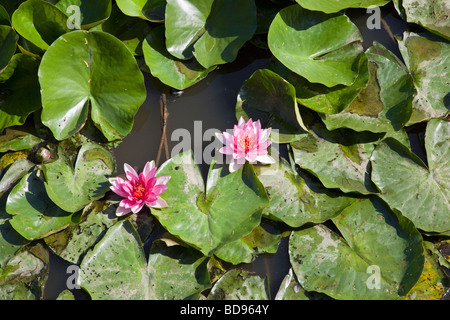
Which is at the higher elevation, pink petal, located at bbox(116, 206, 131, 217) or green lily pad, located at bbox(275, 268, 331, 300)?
pink petal, located at bbox(116, 206, 131, 217)

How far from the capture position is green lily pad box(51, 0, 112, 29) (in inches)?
123

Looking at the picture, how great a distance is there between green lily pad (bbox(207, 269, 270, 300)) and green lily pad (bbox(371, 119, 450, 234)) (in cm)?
107

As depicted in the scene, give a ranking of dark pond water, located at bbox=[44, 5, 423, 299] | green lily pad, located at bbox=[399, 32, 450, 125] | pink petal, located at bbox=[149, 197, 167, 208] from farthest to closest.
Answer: dark pond water, located at bbox=[44, 5, 423, 299] < green lily pad, located at bbox=[399, 32, 450, 125] < pink petal, located at bbox=[149, 197, 167, 208]

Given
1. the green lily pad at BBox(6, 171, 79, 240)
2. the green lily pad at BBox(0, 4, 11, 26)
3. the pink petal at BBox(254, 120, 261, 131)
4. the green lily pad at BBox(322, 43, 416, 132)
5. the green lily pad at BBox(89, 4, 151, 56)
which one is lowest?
the green lily pad at BBox(6, 171, 79, 240)

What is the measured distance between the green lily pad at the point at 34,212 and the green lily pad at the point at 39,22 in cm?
108

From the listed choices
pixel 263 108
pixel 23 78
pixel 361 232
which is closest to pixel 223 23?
pixel 263 108

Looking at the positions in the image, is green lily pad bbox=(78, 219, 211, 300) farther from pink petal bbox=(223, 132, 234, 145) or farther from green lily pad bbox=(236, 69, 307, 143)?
green lily pad bbox=(236, 69, 307, 143)

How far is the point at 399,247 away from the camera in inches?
107

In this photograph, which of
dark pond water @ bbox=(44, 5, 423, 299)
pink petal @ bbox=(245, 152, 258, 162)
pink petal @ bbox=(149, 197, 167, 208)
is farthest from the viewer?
dark pond water @ bbox=(44, 5, 423, 299)

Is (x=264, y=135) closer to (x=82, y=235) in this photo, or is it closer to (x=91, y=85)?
(x=91, y=85)

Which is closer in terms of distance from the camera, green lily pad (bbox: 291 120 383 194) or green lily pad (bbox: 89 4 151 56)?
green lily pad (bbox: 291 120 383 194)

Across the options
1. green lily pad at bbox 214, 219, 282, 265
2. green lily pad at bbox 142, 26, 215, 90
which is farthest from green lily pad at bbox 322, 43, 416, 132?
green lily pad at bbox 142, 26, 215, 90

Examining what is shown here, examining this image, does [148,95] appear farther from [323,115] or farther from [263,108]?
[323,115]

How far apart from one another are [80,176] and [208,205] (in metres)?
0.98
